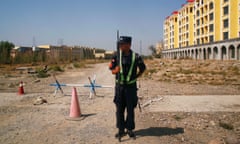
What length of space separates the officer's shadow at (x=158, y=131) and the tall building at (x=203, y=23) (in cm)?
3908

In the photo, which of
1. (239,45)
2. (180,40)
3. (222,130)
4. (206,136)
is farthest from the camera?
(180,40)

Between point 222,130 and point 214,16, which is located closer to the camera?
point 222,130

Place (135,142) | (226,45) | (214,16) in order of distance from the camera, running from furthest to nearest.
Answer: (214,16) < (226,45) < (135,142)

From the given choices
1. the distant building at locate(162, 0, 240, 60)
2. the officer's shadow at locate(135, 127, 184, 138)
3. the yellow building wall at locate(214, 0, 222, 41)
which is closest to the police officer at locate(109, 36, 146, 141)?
the officer's shadow at locate(135, 127, 184, 138)

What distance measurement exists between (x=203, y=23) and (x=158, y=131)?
5181cm

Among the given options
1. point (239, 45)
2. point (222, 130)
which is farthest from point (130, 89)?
point (239, 45)

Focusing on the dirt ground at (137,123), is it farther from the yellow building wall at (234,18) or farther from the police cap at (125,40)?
the yellow building wall at (234,18)

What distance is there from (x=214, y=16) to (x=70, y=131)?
1826 inches

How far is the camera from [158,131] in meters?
4.63

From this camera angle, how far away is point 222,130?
15.7 feet

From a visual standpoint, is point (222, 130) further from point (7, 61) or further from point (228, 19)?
point (7, 61)

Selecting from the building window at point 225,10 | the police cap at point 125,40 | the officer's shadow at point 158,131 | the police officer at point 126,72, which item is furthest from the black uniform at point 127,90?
the building window at point 225,10

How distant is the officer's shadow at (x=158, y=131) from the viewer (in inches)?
175

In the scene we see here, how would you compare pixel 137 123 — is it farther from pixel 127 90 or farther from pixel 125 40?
pixel 125 40
